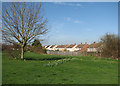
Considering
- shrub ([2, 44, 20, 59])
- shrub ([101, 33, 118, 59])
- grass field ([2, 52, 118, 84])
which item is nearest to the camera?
grass field ([2, 52, 118, 84])

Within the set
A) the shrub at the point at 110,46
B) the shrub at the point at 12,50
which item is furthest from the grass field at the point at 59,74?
the shrub at the point at 110,46

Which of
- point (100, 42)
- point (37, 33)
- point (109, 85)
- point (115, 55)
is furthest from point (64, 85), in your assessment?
point (100, 42)

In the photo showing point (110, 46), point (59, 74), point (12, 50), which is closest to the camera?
point (59, 74)

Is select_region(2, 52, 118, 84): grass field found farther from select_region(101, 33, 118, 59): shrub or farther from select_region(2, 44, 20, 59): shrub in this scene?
select_region(101, 33, 118, 59): shrub

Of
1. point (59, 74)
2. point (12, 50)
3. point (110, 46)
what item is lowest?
point (59, 74)

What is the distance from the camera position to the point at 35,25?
20.9 metres

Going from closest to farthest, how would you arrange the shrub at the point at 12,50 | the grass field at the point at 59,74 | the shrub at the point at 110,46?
the grass field at the point at 59,74 < the shrub at the point at 12,50 < the shrub at the point at 110,46

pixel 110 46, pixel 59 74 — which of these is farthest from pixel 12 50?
pixel 110 46

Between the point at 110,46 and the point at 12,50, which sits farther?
the point at 110,46

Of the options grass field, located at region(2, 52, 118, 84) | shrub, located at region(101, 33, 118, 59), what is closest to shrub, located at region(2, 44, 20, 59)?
grass field, located at region(2, 52, 118, 84)

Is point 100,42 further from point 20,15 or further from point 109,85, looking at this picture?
point 109,85

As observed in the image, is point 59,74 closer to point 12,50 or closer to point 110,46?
point 12,50

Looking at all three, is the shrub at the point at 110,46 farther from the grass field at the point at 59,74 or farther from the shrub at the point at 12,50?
the shrub at the point at 12,50

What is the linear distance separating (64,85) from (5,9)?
56.6 feet
